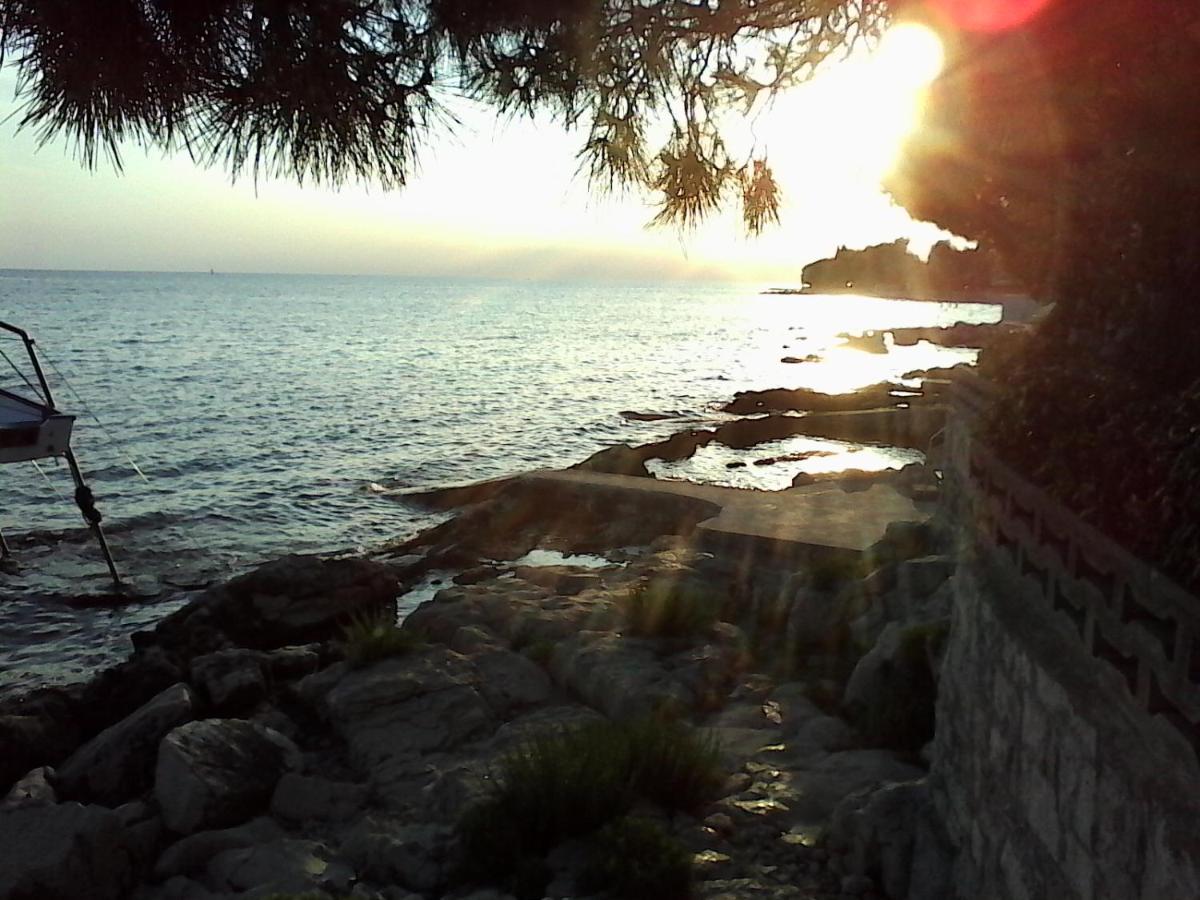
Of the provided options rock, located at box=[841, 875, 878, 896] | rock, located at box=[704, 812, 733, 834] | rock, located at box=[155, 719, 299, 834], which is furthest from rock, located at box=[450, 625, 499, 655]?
rock, located at box=[841, 875, 878, 896]

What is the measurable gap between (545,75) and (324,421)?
112ft

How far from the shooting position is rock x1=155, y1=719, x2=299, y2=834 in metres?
6.97

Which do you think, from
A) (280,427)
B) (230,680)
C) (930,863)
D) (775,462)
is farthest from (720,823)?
(280,427)

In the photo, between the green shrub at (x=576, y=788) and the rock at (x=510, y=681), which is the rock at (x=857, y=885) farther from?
the rock at (x=510, y=681)

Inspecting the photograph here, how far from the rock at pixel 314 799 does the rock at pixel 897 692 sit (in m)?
3.79

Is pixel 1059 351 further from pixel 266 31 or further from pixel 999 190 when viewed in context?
pixel 266 31

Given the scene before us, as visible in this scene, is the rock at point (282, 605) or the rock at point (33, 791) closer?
the rock at point (33, 791)

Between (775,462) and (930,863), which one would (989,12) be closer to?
(930,863)

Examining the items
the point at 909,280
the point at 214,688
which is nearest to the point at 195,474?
the point at 214,688

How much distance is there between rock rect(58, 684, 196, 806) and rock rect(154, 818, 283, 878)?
1.47 metres

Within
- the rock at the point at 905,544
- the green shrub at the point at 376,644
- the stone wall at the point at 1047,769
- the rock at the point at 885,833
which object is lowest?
the green shrub at the point at 376,644

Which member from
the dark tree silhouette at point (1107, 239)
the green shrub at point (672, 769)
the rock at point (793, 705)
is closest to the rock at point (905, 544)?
the rock at point (793, 705)

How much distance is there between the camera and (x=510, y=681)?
891 centimetres

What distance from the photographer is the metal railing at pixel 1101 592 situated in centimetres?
246
